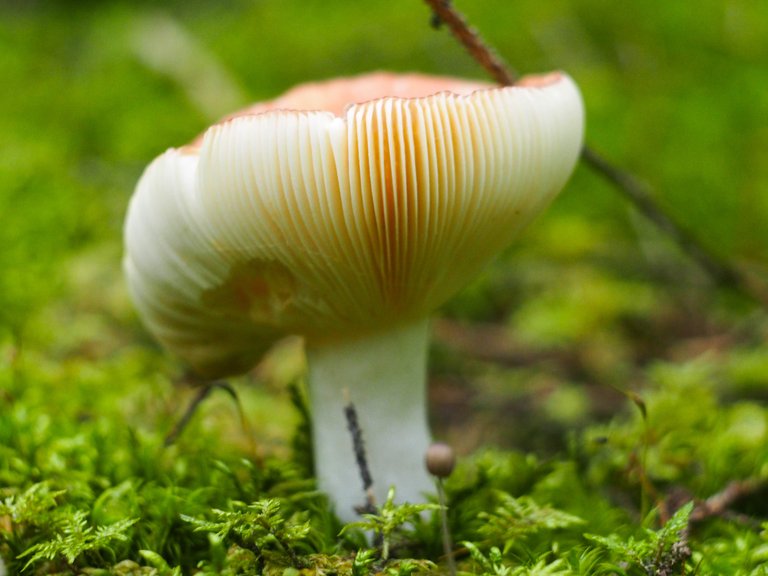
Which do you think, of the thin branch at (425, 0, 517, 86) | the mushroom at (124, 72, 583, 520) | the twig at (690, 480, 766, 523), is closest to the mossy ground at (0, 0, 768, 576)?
the twig at (690, 480, 766, 523)

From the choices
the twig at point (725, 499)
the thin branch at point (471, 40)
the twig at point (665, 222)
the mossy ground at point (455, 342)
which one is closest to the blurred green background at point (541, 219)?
the mossy ground at point (455, 342)

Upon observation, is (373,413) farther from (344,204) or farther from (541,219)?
(541,219)

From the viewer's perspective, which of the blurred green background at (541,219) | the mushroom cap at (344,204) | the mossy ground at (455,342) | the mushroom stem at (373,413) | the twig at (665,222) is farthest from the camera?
the blurred green background at (541,219)

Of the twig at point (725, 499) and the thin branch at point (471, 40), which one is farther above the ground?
the thin branch at point (471, 40)

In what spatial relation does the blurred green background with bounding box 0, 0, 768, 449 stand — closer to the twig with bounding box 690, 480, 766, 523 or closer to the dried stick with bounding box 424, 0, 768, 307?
the dried stick with bounding box 424, 0, 768, 307

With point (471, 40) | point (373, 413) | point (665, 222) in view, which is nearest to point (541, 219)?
point (665, 222)

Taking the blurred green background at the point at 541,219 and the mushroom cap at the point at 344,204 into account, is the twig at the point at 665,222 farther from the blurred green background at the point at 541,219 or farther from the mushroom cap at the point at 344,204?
the mushroom cap at the point at 344,204

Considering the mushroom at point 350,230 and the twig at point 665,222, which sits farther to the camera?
the twig at point 665,222
